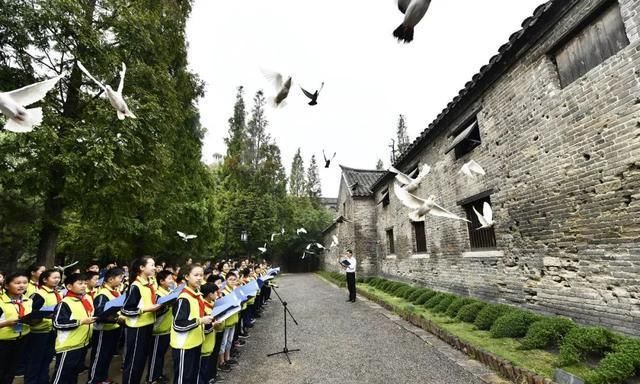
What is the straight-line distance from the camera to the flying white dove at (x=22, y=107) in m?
2.50

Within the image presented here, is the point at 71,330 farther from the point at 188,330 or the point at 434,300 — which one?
the point at 434,300

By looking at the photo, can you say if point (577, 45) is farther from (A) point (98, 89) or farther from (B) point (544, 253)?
(A) point (98, 89)

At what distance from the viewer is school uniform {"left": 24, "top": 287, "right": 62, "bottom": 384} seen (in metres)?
3.71

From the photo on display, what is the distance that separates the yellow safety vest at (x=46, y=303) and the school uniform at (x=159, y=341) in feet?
4.43

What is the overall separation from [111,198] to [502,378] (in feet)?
28.0

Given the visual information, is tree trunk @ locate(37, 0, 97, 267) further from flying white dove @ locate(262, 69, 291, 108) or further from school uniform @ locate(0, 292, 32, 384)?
flying white dove @ locate(262, 69, 291, 108)

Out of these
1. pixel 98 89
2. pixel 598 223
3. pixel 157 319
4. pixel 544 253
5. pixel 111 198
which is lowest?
pixel 157 319

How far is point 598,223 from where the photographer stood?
4270 mm

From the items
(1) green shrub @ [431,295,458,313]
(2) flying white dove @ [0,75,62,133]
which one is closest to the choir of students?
(2) flying white dove @ [0,75,62,133]

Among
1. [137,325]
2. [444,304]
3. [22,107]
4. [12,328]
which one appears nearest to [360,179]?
[444,304]

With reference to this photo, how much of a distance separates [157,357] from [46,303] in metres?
1.69

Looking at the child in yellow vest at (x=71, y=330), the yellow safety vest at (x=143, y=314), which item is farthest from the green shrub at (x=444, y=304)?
the child in yellow vest at (x=71, y=330)

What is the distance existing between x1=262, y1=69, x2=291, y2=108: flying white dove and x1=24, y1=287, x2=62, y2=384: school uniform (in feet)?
13.7

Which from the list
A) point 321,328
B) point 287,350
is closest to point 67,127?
point 287,350
